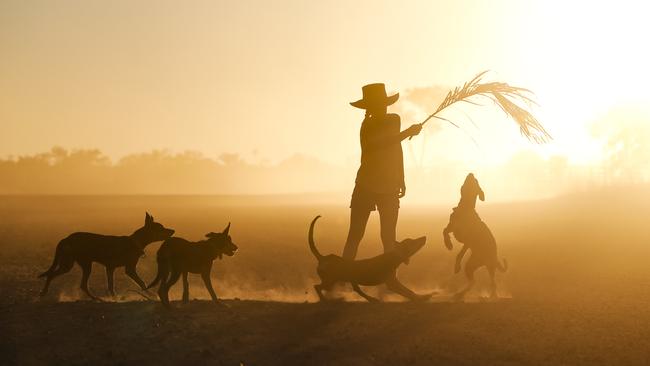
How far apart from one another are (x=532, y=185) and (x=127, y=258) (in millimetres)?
108330

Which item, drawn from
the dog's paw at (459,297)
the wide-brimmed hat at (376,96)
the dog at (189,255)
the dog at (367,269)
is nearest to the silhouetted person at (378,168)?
the wide-brimmed hat at (376,96)

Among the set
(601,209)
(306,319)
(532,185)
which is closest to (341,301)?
(306,319)

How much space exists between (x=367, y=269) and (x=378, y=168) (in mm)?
1654

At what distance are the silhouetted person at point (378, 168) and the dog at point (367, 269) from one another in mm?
707

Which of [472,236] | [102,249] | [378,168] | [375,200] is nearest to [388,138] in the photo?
[378,168]

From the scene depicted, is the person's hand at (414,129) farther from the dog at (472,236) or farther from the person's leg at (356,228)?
the dog at (472,236)

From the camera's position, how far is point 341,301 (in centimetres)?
984

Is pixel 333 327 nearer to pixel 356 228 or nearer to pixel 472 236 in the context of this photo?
pixel 356 228

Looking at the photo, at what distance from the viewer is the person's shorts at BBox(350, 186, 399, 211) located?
1049 centimetres

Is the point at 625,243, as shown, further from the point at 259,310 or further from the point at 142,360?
the point at 142,360

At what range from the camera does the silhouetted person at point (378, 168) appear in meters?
10.4

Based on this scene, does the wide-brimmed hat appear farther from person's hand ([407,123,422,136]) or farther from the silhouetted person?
person's hand ([407,123,422,136])

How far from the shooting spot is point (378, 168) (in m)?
10.4

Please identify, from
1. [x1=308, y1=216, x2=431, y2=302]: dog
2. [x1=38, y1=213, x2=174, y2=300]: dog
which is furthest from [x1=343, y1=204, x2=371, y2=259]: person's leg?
[x1=38, y1=213, x2=174, y2=300]: dog
